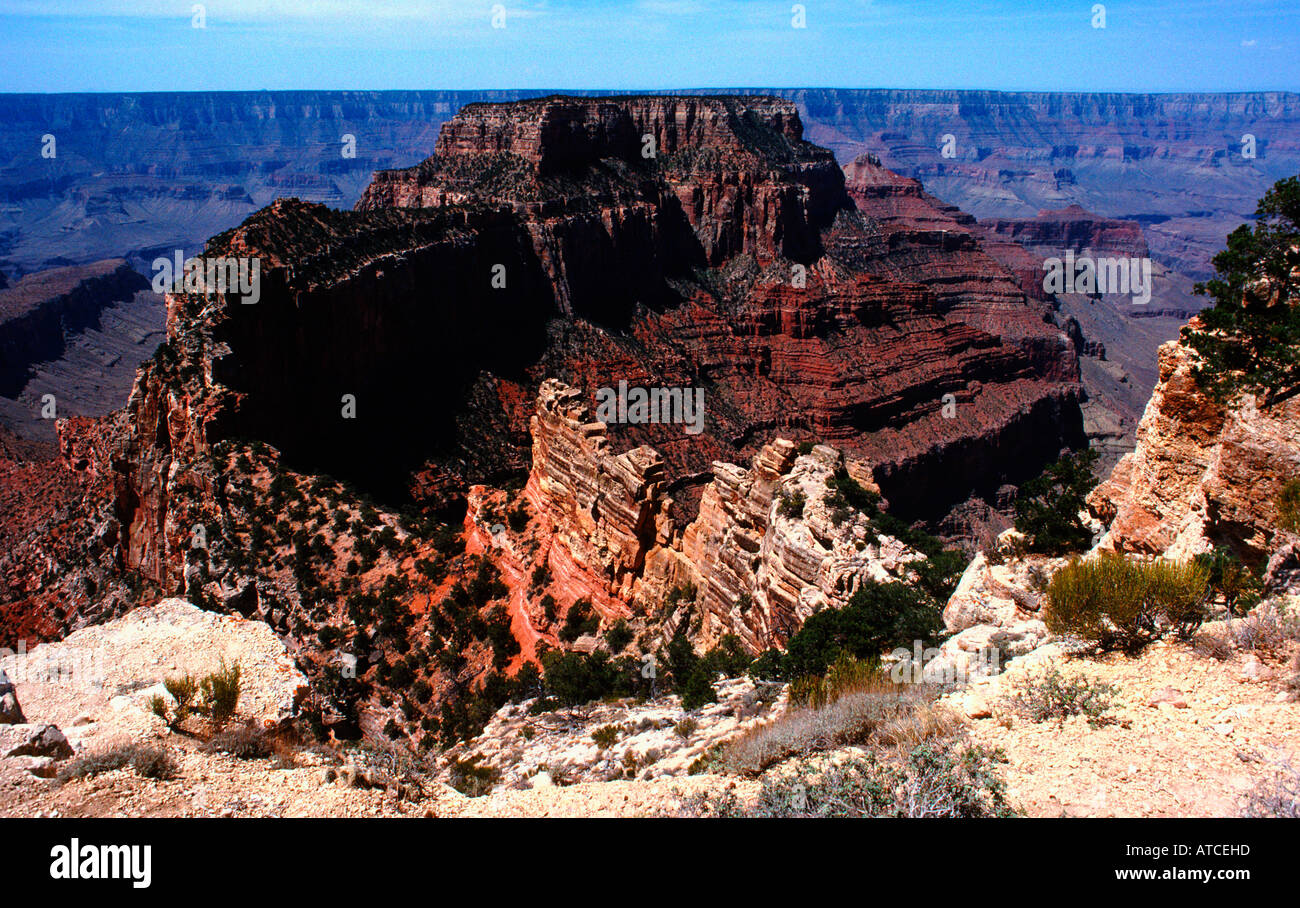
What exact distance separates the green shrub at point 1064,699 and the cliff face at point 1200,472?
15.2 feet

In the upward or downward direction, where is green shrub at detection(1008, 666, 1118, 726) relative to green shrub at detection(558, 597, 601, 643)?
upward

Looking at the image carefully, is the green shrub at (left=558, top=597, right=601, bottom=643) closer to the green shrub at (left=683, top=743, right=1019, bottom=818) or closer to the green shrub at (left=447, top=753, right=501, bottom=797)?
the green shrub at (left=447, top=753, right=501, bottom=797)

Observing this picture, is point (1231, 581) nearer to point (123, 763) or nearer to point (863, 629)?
point (863, 629)

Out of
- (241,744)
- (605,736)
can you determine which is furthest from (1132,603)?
(241,744)

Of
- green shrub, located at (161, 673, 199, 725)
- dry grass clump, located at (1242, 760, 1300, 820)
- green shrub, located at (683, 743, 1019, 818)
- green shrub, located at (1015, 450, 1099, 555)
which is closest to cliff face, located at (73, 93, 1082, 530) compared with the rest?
green shrub, located at (161, 673, 199, 725)

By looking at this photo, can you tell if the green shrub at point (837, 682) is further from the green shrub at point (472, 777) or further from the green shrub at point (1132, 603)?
the green shrub at point (472, 777)

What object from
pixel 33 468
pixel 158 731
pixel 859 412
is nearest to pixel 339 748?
pixel 158 731

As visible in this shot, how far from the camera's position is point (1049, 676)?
12.1 metres

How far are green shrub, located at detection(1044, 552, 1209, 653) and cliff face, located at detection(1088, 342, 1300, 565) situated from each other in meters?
1.79

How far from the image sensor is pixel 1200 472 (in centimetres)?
1711

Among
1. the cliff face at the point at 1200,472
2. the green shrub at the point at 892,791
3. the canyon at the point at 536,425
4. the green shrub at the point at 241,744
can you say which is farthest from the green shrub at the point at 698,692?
the cliff face at the point at 1200,472

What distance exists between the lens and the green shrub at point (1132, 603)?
12477 millimetres

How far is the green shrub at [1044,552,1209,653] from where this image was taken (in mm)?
12477

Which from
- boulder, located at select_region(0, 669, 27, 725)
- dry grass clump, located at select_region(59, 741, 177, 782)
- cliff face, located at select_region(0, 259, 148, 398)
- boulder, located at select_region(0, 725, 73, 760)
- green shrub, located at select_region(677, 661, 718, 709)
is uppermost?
cliff face, located at select_region(0, 259, 148, 398)
